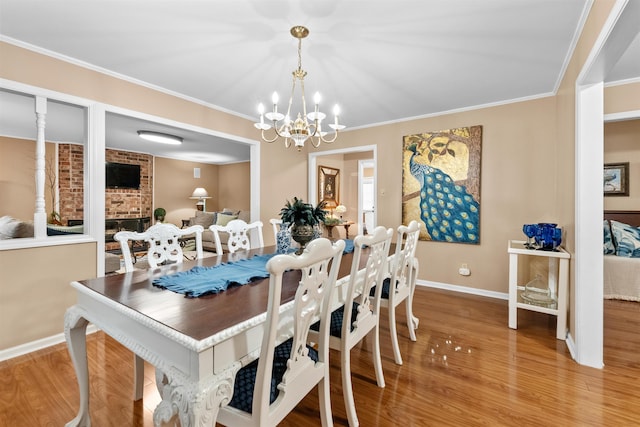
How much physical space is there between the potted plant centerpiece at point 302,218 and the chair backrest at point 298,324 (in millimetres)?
878

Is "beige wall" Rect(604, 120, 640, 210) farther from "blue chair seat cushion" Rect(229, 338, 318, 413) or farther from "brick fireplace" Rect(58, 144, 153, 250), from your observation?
"brick fireplace" Rect(58, 144, 153, 250)

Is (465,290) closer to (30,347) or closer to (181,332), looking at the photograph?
(181,332)

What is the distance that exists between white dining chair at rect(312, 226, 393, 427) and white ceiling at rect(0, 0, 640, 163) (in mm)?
1435

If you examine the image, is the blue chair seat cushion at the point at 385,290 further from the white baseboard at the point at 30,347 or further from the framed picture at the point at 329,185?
the framed picture at the point at 329,185

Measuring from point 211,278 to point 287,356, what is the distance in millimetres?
595

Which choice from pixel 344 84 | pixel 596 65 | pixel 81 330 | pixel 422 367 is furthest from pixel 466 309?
pixel 81 330

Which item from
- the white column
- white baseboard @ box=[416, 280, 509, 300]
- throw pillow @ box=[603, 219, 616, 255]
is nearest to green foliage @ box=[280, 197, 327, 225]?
the white column

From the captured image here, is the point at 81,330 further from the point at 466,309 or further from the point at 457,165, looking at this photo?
the point at 457,165

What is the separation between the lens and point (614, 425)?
1482 millimetres

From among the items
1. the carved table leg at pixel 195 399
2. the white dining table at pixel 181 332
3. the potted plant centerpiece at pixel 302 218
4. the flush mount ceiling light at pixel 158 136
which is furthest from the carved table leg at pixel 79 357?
the flush mount ceiling light at pixel 158 136

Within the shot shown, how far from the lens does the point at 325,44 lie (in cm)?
218

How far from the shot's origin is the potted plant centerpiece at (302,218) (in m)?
2.11

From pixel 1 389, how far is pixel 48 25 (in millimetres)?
2372

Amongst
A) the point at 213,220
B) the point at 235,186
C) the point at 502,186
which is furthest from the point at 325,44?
the point at 235,186
